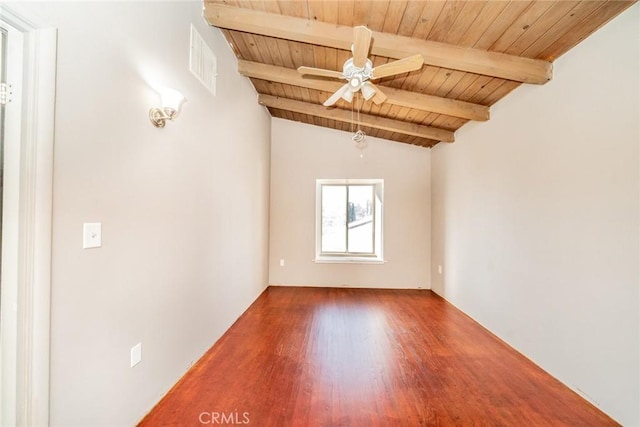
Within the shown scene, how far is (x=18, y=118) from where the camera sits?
3.84 ft

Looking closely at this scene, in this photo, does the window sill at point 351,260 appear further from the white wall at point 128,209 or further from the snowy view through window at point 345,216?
the white wall at point 128,209

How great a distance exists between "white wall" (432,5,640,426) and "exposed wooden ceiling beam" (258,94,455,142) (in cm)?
93

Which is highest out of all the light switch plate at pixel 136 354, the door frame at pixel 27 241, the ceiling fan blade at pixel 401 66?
the ceiling fan blade at pixel 401 66

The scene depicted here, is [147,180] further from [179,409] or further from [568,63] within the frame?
[568,63]

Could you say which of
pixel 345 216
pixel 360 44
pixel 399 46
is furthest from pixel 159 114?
pixel 345 216

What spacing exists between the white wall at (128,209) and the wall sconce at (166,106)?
0.05m

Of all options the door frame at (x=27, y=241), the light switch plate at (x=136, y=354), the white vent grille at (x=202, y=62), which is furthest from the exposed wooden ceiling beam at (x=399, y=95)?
the light switch plate at (x=136, y=354)

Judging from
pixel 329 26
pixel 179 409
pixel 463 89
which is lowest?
pixel 179 409

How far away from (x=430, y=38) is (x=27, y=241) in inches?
115

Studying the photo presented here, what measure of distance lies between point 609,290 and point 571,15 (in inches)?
71.6

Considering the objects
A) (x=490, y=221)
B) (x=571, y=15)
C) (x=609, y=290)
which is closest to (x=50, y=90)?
(x=571, y=15)

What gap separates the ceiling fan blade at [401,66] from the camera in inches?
81.7

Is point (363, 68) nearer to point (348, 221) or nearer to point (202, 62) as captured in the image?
point (202, 62)

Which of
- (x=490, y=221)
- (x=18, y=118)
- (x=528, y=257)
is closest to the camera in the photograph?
(x=18, y=118)
